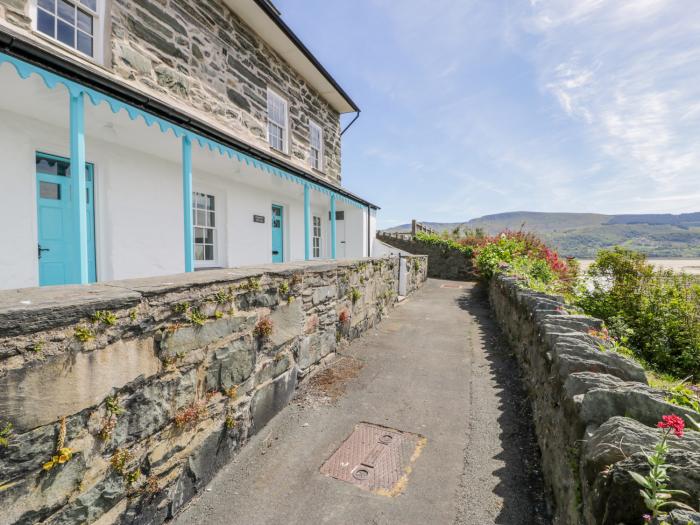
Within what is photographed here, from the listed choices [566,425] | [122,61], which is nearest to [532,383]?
[566,425]

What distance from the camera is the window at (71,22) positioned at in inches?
203

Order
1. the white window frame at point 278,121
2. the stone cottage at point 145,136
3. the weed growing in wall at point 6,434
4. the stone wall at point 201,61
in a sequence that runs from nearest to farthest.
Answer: the weed growing in wall at point 6,434 < the stone cottage at point 145,136 < the stone wall at point 201,61 < the white window frame at point 278,121

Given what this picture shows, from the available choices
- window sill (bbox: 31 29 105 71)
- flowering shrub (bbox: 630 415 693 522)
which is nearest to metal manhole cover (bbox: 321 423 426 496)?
flowering shrub (bbox: 630 415 693 522)

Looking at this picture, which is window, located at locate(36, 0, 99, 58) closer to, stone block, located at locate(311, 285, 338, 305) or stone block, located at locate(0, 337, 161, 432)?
stone block, located at locate(311, 285, 338, 305)

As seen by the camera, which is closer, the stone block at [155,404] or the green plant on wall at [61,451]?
the green plant on wall at [61,451]

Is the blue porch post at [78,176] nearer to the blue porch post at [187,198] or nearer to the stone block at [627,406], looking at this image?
Answer: the blue porch post at [187,198]

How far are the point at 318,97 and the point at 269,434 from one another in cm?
1186

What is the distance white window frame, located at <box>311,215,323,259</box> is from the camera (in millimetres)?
13125

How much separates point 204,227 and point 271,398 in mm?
5420

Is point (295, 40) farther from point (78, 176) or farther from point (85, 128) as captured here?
point (78, 176)

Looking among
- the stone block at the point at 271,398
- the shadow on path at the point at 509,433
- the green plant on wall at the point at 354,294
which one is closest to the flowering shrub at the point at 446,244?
the shadow on path at the point at 509,433

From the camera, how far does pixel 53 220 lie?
5.25m

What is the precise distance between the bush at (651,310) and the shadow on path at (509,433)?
5.89 ft

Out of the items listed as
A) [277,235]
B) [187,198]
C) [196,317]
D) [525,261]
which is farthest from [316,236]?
Result: [196,317]
